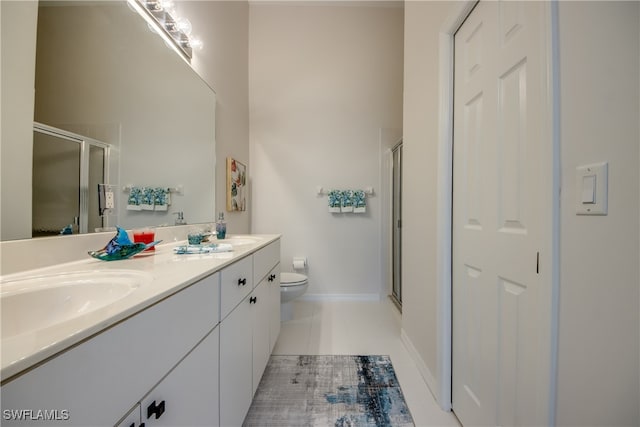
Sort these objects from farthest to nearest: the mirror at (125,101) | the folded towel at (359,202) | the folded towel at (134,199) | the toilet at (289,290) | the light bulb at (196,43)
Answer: the folded towel at (359,202) < the toilet at (289,290) < the light bulb at (196,43) < the folded towel at (134,199) < the mirror at (125,101)

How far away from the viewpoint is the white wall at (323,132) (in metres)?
2.75

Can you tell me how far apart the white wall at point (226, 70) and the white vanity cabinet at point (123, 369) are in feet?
4.73

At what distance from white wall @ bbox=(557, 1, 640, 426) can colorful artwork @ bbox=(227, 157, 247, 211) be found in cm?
207

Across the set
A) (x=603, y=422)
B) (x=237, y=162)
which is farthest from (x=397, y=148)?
(x=603, y=422)

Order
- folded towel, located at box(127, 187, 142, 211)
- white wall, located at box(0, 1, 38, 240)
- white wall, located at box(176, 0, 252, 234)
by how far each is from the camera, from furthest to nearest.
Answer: white wall, located at box(176, 0, 252, 234) < folded towel, located at box(127, 187, 142, 211) < white wall, located at box(0, 1, 38, 240)

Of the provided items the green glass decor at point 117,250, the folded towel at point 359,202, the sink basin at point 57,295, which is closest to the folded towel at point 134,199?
the green glass decor at point 117,250

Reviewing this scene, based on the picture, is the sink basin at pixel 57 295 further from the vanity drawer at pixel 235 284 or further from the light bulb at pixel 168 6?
the light bulb at pixel 168 6

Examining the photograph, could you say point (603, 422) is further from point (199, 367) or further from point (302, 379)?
point (302, 379)

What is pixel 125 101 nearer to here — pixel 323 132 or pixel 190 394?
pixel 190 394

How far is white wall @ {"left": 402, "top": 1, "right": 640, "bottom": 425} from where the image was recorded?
1.59 ft

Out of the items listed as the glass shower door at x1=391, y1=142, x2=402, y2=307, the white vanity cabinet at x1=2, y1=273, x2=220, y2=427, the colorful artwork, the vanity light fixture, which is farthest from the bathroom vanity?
the glass shower door at x1=391, y1=142, x2=402, y2=307

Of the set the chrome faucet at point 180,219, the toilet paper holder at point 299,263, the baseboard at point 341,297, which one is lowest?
the baseboard at point 341,297

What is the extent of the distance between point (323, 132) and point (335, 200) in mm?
799

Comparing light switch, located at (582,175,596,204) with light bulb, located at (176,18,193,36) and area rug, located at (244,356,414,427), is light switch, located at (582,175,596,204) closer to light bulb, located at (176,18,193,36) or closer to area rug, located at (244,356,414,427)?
area rug, located at (244,356,414,427)
